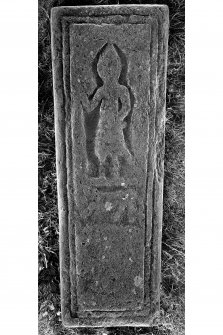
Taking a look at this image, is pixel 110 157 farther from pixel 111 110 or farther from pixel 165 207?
pixel 165 207

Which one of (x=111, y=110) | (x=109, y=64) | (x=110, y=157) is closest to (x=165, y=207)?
(x=110, y=157)

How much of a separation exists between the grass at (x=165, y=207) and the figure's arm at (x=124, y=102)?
0.85 feet

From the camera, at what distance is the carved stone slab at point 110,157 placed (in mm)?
2641

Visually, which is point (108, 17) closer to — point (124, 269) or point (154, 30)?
point (154, 30)

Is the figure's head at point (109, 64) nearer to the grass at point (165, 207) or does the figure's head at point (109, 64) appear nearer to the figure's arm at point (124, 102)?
the figure's arm at point (124, 102)

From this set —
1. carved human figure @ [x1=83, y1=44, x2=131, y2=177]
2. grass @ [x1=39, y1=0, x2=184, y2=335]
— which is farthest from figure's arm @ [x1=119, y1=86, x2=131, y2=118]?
grass @ [x1=39, y1=0, x2=184, y2=335]

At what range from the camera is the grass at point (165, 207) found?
277 cm

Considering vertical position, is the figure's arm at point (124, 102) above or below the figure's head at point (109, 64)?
below

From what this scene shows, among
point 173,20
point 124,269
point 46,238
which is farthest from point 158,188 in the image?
point 173,20

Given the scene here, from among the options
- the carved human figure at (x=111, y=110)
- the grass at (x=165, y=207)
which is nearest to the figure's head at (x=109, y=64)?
the carved human figure at (x=111, y=110)

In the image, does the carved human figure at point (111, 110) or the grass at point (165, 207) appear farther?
the grass at point (165, 207)

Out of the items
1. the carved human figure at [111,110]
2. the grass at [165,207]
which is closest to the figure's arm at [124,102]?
the carved human figure at [111,110]

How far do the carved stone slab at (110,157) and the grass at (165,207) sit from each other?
0.09m

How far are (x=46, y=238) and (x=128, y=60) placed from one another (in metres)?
1.07
